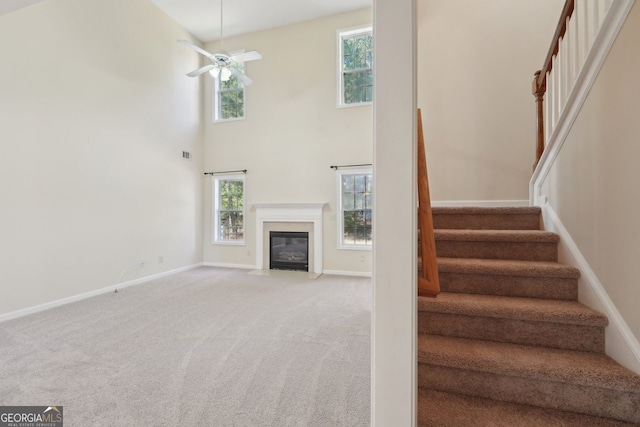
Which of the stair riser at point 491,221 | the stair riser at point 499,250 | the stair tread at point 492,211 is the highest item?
the stair tread at point 492,211

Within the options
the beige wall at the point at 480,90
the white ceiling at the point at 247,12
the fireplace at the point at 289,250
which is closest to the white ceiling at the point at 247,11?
the white ceiling at the point at 247,12

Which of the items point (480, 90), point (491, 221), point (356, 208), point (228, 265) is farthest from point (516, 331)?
point (228, 265)

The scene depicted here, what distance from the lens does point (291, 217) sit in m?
5.63

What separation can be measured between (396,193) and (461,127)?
3360mm

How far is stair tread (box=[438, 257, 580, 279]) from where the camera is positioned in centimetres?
175

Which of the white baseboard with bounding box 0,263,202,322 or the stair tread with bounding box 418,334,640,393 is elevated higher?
the stair tread with bounding box 418,334,640,393

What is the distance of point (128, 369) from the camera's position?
212cm

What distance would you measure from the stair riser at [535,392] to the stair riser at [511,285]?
577 mm

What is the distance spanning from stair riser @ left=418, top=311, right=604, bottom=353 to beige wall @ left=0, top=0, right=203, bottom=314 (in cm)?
436

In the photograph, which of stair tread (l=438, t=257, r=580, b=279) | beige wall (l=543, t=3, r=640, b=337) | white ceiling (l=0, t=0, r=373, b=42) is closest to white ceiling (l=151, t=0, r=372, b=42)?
white ceiling (l=0, t=0, r=373, b=42)

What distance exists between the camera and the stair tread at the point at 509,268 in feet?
5.75

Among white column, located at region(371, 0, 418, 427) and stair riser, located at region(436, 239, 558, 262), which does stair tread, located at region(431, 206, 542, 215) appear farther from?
white column, located at region(371, 0, 418, 427)

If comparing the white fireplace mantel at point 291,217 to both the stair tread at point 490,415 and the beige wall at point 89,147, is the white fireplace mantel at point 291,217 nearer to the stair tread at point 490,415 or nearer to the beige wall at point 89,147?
the beige wall at point 89,147

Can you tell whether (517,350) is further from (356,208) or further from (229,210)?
(229,210)
